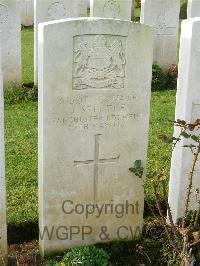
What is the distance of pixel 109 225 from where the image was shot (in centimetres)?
487

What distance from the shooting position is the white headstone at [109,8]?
33.6 feet

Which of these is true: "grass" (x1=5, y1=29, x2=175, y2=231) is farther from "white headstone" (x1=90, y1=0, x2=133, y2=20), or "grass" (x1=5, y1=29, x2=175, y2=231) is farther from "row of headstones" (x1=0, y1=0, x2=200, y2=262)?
"white headstone" (x1=90, y1=0, x2=133, y2=20)

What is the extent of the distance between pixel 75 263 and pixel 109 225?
0.83 m

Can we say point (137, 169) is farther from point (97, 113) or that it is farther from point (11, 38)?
point (11, 38)

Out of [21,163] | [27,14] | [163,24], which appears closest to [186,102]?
[21,163]

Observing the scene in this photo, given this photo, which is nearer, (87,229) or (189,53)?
(189,53)

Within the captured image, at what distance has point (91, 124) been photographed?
4.50m

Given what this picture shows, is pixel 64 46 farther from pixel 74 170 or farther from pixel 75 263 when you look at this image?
pixel 75 263

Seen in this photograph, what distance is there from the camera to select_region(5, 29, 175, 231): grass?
545 centimetres

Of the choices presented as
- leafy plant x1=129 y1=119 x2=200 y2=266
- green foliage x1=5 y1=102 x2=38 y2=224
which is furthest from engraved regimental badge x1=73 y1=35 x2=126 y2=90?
green foliage x1=5 y1=102 x2=38 y2=224

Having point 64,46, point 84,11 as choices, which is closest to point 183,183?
point 64,46

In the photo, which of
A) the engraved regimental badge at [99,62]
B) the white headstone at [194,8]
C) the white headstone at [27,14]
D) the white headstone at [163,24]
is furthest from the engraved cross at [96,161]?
the white headstone at [27,14]

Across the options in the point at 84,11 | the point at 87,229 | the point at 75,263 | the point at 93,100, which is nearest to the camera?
the point at 75,263

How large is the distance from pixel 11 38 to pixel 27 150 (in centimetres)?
347
